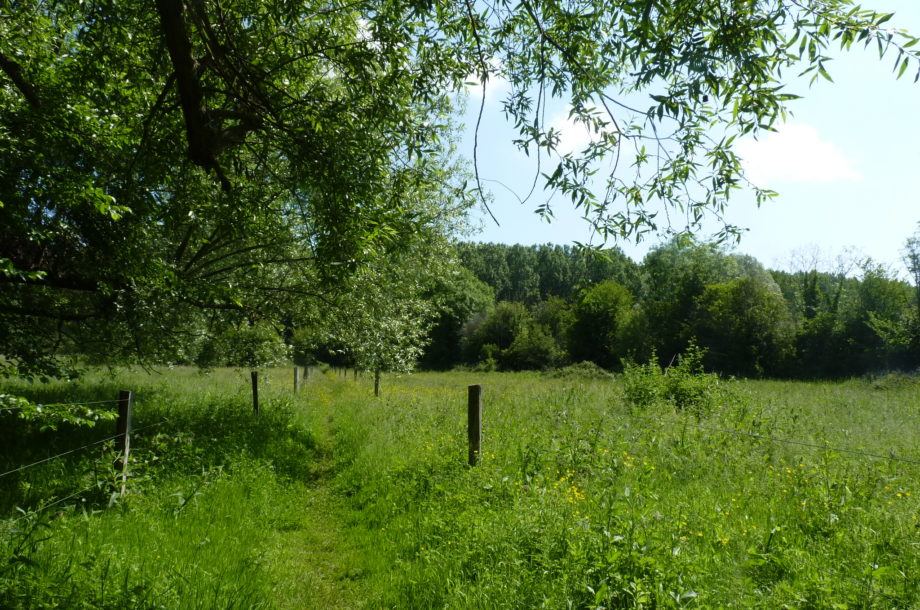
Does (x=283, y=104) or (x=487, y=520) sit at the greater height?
(x=283, y=104)

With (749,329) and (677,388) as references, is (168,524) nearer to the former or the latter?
(677,388)

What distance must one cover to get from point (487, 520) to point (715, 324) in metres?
44.7

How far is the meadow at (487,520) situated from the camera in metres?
3.81

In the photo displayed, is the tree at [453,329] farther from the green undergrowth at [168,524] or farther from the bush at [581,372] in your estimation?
the green undergrowth at [168,524]

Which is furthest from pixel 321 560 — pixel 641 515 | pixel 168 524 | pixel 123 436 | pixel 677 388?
pixel 677 388

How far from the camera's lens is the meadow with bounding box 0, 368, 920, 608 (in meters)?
3.81

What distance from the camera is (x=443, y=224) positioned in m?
14.0

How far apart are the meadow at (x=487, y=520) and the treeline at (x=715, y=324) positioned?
10.1m

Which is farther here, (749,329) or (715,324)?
(715,324)

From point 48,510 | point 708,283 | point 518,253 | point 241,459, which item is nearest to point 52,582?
point 48,510

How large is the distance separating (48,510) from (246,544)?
2.34m

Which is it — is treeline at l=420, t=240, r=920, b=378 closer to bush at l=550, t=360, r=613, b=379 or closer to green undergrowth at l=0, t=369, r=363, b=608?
bush at l=550, t=360, r=613, b=379

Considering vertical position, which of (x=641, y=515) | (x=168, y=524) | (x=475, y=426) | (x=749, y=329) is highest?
(x=749, y=329)

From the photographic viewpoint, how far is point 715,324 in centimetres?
4375
